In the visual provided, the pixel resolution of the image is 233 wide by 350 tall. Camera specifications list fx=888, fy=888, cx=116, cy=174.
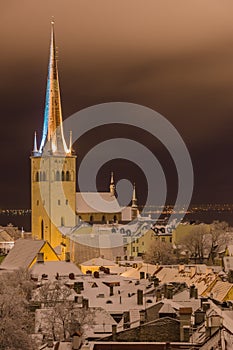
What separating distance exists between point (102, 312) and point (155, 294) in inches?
145

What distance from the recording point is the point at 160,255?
253 ft

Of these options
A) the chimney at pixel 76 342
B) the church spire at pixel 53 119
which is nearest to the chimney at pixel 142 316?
the chimney at pixel 76 342

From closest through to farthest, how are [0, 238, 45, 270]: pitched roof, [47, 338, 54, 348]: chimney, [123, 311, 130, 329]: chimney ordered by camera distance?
1. [47, 338, 54, 348]: chimney
2. [123, 311, 130, 329]: chimney
3. [0, 238, 45, 270]: pitched roof

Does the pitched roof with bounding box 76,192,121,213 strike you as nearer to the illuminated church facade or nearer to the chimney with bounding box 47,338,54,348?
the illuminated church facade

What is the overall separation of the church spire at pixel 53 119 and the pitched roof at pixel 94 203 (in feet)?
24.0

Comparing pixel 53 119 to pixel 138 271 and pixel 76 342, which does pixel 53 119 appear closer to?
pixel 138 271

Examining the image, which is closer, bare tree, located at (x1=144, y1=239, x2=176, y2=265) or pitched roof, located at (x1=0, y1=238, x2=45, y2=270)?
pitched roof, located at (x1=0, y1=238, x2=45, y2=270)

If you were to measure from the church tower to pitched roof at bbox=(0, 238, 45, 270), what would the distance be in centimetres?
3002

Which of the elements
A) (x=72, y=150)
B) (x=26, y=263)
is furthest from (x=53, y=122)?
(x=26, y=263)

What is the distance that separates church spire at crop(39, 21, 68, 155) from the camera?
95750mm

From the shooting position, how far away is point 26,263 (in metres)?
57.0

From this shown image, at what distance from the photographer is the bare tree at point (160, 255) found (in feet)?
247

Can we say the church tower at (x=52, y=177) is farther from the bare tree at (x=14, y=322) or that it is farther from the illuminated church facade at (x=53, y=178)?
the bare tree at (x=14, y=322)

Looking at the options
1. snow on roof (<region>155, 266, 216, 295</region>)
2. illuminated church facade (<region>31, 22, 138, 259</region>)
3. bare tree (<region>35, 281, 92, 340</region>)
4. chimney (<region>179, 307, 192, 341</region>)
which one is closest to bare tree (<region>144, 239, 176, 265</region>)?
illuminated church facade (<region>31, 22, 138, 259</region>)
